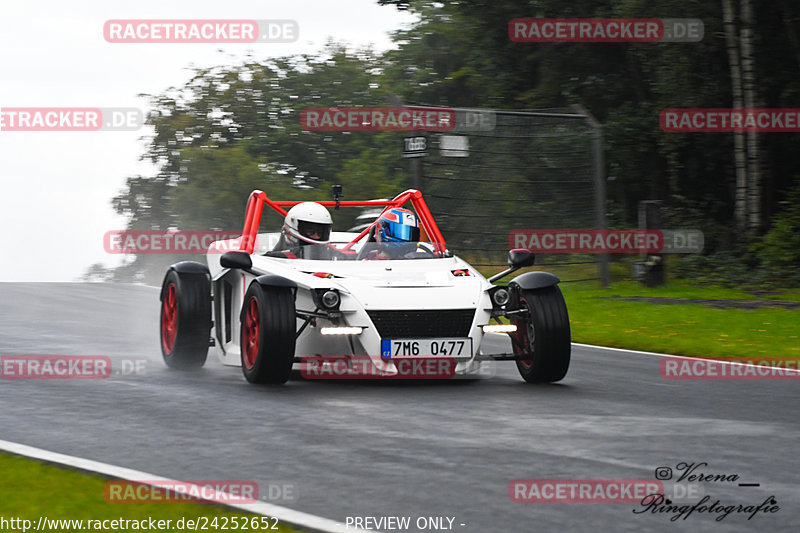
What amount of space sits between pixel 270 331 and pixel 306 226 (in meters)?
2.02

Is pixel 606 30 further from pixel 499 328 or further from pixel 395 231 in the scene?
pixel 499 328

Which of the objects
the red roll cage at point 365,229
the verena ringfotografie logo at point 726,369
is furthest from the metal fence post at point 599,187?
the red roll cage at point 365,229

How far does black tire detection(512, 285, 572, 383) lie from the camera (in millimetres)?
9898

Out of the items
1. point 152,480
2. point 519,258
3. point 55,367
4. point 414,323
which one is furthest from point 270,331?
point 152,480

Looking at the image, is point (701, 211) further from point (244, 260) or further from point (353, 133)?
point (244, 260)

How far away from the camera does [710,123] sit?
1061 inches

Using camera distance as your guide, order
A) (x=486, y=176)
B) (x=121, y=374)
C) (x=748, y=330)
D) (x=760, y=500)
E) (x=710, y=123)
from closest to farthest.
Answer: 1. (x=760, y=500)
2. (x=121, y=374)
3. (x=748, y=330)
4. (x=486, y=176)
5. (x=710, y=123)

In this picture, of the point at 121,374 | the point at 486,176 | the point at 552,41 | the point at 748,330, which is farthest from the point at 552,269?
the point at 121,374

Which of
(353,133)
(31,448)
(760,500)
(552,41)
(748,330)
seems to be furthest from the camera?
(353,133)

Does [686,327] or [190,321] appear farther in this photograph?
[686,327]

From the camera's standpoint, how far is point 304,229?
37.0ft

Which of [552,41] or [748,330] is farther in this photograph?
[552,41]

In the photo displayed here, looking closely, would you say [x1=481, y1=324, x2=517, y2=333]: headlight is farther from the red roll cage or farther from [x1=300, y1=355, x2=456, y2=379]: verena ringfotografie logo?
the red roll cage

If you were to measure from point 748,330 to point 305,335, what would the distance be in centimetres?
765
